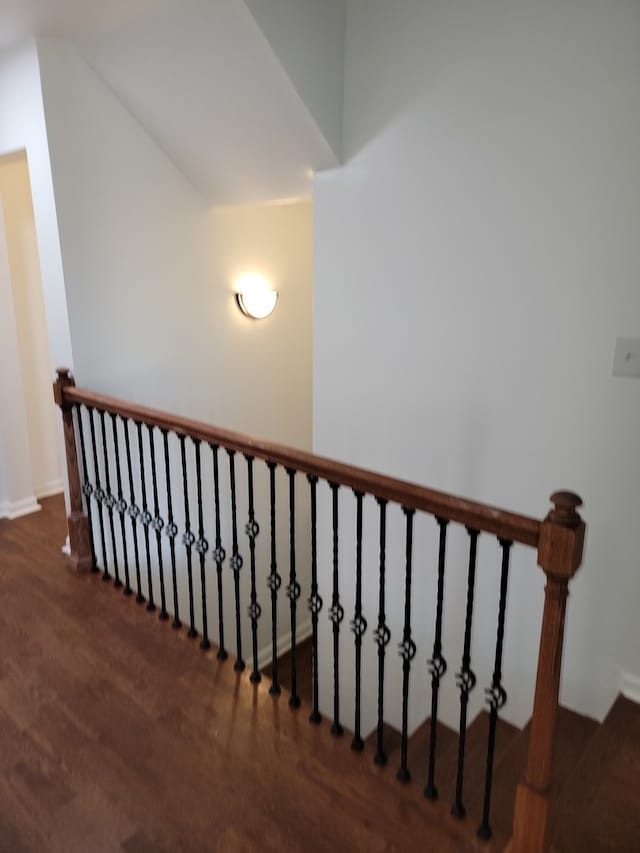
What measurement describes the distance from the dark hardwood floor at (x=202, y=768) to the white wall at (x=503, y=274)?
53 cm

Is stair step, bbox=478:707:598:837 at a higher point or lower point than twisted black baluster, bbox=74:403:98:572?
lower

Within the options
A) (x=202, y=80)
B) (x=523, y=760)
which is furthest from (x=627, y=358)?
(x=202, y=80)

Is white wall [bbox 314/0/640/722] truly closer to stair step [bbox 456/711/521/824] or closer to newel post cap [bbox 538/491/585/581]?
stair step [bbox 456/711/521/824]

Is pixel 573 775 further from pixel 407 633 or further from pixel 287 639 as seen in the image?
pixel 287 639

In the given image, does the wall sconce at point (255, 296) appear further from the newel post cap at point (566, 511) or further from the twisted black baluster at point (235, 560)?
the newel post cap at point (566, 511)

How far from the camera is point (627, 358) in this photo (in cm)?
197

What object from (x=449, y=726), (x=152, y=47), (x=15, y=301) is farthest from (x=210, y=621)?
(x=152, y=47)

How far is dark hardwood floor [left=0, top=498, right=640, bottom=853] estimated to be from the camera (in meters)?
1.63

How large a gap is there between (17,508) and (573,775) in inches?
136

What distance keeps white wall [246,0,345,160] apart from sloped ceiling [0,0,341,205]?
3 cm

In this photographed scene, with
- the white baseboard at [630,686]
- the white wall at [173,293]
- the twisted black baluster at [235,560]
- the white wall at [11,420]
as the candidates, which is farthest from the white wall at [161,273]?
the white baseboard at [630,686]

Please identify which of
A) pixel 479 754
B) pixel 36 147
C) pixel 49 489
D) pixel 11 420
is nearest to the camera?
pixel 479 754

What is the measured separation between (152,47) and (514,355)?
191 centimetres

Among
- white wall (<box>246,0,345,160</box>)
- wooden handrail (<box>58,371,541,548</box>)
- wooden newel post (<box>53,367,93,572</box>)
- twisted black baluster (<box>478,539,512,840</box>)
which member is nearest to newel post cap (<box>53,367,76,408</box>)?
wooden newel post (<box>53,367,93,572</box>)
